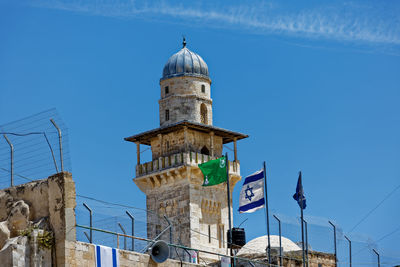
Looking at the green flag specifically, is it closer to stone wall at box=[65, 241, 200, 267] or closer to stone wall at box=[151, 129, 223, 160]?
stone wall at box=[151, 129, 223, 160]

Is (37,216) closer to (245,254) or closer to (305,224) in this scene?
(305,224)

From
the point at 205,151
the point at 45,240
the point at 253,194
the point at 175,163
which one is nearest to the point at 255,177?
the point at 253,194

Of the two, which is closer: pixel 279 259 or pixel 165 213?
pixel 279 259

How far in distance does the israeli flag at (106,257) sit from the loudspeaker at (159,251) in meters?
1.67

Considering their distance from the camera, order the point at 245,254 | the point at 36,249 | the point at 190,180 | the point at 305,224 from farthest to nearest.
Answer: the point at 190,180
the point at 245,254
the point at 305,224
the point at 36,249

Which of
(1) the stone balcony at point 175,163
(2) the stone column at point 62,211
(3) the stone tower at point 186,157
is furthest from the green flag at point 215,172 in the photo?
(2) the stone column at point 62,211

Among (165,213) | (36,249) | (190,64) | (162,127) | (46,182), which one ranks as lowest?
(36,249)

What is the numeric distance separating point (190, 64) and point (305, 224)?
24.3 metres

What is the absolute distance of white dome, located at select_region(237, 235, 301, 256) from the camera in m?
50.8

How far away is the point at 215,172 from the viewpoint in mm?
53094

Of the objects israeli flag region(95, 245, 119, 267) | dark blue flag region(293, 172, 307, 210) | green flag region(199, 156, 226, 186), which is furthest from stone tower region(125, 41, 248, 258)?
israeli flag region(95, 245, 119, 267)

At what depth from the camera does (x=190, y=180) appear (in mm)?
62938

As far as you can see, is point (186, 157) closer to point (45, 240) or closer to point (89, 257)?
point (89, 257)

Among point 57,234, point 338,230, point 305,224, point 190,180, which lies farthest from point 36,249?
point 190,180
